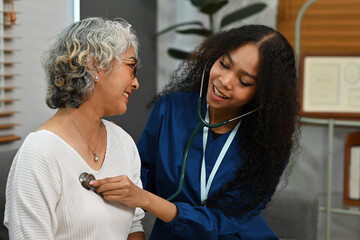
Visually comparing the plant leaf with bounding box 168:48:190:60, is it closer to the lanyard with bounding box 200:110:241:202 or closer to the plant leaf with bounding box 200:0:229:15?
the plant leaf with bounding box 200:0:229:15

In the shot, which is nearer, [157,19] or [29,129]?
[29,129]

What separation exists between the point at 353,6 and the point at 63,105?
7.47 feet

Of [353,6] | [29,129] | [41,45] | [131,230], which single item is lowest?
[131,230]

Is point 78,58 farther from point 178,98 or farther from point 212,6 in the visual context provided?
point 212,6

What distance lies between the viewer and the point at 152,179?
1.70m

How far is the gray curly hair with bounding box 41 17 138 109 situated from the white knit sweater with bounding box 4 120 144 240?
12cm

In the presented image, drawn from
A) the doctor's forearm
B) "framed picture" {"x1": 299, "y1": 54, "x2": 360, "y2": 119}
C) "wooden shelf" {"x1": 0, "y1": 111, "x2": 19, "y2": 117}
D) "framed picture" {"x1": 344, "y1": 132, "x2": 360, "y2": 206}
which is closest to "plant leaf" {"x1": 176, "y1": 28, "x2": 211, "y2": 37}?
"framed picture" {"x1": 299, "y1": 54, "x2": 360, "y2": 119}

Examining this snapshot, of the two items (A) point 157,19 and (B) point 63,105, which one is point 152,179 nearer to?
(B) point 63,105

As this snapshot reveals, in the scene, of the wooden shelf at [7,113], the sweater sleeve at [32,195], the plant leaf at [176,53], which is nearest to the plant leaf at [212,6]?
the plant leaf at [176,53]

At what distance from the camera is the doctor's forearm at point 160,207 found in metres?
1.30

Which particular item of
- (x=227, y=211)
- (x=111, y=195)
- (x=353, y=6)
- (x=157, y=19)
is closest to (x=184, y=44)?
(x=157, y=19)

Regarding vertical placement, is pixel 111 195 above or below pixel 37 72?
below

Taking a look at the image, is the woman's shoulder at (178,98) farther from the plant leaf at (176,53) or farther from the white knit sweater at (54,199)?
the plant leaf at (176,53)

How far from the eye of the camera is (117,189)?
1.18 meters
